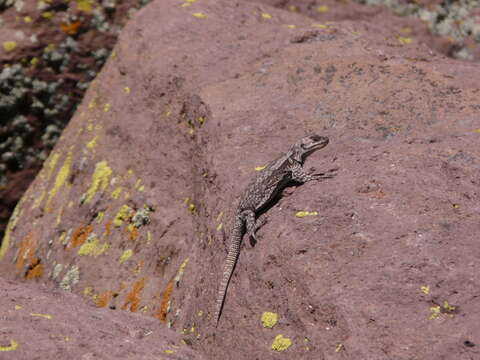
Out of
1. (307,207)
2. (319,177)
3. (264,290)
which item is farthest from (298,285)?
(319,177)

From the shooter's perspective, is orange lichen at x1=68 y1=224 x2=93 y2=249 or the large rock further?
orange lichen at x1=68 y1=224 x2=93 y2=249

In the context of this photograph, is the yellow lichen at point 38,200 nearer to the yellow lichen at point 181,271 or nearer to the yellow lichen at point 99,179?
the yellow lichen at point 99,179

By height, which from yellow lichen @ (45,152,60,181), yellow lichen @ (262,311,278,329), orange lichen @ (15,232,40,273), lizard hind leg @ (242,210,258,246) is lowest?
orange lichen @ (15,232,40,273)

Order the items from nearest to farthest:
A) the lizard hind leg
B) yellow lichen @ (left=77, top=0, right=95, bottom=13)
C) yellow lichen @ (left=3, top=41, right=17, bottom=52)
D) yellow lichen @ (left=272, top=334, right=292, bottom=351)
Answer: yellow lichen @ (left=272, top=334, right=292, bottom=351), the lizard hind leg, yellow lichen @ (left=3, top=41, right=17, bottom=52), yellow lichen @ (left=77, top=0, right=95, bottom=13)

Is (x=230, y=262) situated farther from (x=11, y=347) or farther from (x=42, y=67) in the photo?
(x=42, y=67)

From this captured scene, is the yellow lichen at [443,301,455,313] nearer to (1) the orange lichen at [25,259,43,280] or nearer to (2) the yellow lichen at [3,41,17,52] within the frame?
(1) the orange lichen at [25,259,43,280]

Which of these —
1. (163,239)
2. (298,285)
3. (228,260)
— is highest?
(298,285)

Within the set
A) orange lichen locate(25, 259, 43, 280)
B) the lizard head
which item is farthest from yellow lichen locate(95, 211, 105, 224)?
the lizard head

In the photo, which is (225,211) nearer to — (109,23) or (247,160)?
(247,160)
